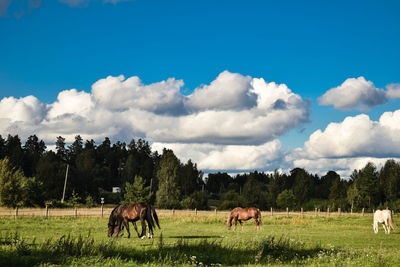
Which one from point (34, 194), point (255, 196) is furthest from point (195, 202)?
point (34, 194)

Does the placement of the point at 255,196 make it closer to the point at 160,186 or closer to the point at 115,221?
the point at 160,186

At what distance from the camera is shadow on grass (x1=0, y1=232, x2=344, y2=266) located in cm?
1186

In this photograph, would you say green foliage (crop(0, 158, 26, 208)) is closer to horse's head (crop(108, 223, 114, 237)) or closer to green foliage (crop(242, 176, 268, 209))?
horse's head (crop(108, 223, 114, 237))

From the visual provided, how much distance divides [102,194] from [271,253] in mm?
89564

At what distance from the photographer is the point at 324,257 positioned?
1358cm

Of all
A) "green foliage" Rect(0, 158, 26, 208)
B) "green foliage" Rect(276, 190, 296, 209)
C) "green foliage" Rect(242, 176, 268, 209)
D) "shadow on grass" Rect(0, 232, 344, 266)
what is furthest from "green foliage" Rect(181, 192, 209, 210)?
"shadow on grass" Rect(0, 232, 344, 266)

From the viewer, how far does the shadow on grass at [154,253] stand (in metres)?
11.9

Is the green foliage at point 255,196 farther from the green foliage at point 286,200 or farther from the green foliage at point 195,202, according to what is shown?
the green foliage at point 195,202

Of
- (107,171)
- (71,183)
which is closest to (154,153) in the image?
(107,171)

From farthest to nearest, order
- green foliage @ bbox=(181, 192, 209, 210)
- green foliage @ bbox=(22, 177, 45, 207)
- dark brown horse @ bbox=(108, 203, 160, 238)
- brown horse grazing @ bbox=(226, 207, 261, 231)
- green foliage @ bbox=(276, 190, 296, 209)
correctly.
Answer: green foliage @ bbox=(276, 190, 296, 209) → green foliage @ bbox=(181, 192, 209, 210) → green foliage @ bbox=(22, 177, 45, 207) → brown horse grazing @ bbox=(226, 207, 261, 231) → dark brown horse @ bbox=(108, 203, 160, 238)

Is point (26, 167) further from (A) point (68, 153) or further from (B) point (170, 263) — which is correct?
(B) point (170, 263)

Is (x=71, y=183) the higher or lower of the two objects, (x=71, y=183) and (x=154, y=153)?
the lower

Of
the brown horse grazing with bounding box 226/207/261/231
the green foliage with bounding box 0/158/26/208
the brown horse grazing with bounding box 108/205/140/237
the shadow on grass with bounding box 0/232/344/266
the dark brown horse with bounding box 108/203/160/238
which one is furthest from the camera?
the green foliage with bounding box 0/158/26/208

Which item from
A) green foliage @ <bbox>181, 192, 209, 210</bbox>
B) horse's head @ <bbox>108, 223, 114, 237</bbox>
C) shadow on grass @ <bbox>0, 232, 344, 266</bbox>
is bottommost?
green foliage @ <bbox>181, 192, 209, 210</bbox>
